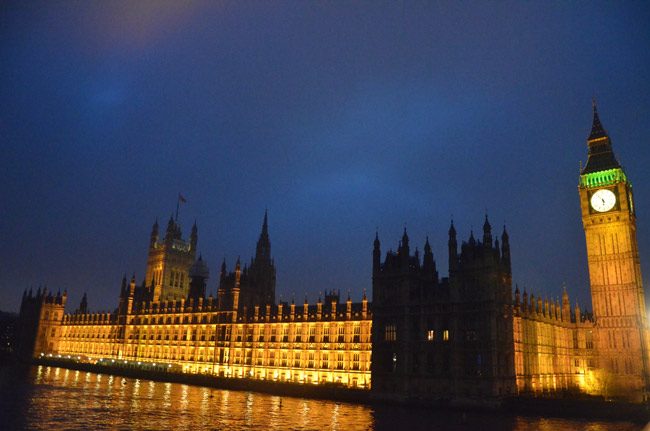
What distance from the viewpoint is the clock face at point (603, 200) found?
11212cm

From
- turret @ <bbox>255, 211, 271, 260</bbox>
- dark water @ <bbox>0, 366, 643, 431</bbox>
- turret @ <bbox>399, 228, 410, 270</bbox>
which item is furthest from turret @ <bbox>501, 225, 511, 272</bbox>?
turret @ <bbox>255, 211, 271, 260</bbox>

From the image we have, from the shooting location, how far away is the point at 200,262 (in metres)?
164

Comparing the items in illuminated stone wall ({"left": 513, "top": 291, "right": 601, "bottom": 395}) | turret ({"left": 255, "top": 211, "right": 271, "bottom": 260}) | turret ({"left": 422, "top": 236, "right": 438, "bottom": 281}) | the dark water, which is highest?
turret ({"left": 255, "top": 211, "right": 271, "bottom": 260})

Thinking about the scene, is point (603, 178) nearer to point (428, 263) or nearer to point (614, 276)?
point (614, 276)

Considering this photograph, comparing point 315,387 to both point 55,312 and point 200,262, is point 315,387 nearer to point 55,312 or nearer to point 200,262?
point 200,262

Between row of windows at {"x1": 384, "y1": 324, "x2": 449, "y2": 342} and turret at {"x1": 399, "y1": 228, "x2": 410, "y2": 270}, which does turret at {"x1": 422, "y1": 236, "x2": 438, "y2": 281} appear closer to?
turret at {"x1": 399, "y1": 228, "x2": 410, "y2": 270}

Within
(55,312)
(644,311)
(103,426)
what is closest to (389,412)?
(103,426)

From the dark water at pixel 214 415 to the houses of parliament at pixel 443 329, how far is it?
11199 mm

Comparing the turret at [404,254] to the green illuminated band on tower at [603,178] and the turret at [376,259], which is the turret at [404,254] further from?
the green illuminated band on tower at [603,178]

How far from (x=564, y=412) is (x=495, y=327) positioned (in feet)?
48.8

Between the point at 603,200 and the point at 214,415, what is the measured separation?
9453 centimetres

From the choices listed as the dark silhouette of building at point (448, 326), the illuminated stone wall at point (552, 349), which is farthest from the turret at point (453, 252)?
the illuminated stone wall at point (552, 349)

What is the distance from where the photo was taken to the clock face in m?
112

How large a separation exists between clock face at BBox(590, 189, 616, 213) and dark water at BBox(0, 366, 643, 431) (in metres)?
59.4
